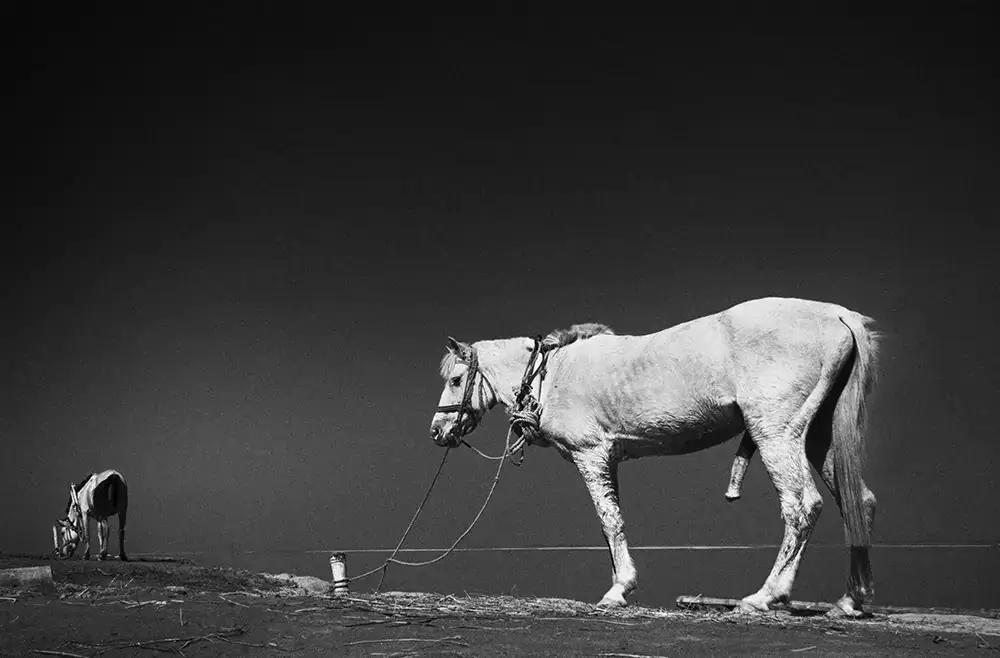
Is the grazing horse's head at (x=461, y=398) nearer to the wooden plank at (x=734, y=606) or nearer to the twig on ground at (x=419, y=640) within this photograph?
the wooden plank at (x=734, y=606)

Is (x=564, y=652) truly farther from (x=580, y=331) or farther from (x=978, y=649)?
(x=580, y=331)

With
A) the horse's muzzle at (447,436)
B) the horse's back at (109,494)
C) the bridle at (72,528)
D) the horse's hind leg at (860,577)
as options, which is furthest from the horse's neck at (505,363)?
the bridle at (72,528)

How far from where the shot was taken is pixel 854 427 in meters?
5.62

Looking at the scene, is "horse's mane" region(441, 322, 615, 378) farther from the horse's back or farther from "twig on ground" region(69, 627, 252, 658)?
the horse's back

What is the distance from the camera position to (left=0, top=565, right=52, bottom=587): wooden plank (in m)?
5.73

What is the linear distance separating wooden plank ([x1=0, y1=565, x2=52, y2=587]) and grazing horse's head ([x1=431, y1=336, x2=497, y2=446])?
2.68 m

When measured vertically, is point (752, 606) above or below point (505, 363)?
below

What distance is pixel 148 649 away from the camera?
3707 mm

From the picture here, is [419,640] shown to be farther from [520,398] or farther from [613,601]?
[520,398]

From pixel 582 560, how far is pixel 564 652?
7.15 meters

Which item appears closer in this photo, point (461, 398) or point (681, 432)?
point (681, 432)

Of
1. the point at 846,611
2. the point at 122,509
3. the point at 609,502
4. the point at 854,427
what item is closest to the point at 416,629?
the point at 609,502

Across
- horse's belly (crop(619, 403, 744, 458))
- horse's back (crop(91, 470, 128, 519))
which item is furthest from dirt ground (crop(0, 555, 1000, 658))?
horse's back (crop(91, 470, 128, 519))

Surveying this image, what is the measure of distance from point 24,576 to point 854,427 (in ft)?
16.3
